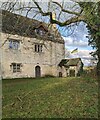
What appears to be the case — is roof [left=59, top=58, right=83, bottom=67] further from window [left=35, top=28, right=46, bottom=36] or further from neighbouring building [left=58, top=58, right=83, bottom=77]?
window [left=35, top=28, right=46, bottom=36]

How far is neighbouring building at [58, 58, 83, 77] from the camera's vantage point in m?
39.3

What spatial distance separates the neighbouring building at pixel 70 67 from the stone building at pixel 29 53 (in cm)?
90

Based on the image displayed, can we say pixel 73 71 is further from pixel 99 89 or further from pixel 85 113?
pixel 85 113

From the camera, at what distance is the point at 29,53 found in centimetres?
3488

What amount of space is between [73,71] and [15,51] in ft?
35.9

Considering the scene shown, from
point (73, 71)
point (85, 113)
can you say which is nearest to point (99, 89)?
point (85, 113)

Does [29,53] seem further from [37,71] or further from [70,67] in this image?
[70,67]

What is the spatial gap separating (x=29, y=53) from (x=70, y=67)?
814cm

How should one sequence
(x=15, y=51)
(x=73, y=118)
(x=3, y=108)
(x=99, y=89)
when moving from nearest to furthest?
(x=73, y=118), (x=3, y=108), (x=99, y=89), (x=15, y=51)

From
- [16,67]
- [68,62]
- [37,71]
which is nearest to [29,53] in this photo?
Answer: [37,71]

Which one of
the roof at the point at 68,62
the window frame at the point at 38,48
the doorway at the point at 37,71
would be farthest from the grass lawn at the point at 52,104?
the roof at the point at 68,62

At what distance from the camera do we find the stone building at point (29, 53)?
1227 inches

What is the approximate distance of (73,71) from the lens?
129 feet

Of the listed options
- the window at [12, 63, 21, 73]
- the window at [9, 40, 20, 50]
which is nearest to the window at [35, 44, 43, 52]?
the window at [9, 40, 20, 50]
